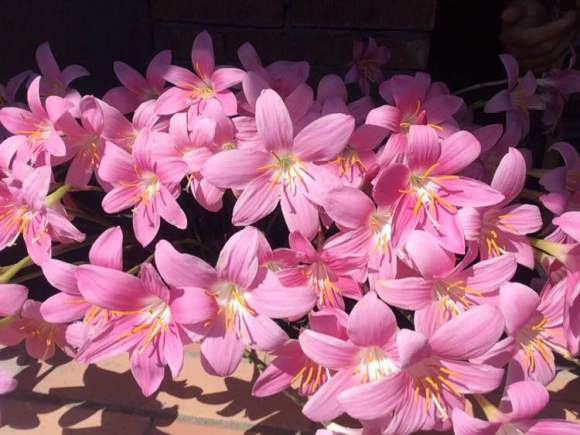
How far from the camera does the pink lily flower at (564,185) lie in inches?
33.7

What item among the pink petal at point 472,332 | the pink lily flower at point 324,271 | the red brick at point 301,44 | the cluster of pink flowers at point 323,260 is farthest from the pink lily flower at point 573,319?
the red brick at point 301,44

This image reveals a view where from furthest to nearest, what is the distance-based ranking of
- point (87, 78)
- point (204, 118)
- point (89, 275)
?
1. point (87, 78)
2. point (204, 118)
3. point (89, 275)

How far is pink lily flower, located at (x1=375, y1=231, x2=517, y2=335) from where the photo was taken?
72 centimetres

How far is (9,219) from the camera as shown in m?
0.83

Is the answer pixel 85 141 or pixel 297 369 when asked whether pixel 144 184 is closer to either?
pixel 85 141

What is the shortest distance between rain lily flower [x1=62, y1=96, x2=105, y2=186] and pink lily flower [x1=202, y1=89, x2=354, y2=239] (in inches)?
8.7

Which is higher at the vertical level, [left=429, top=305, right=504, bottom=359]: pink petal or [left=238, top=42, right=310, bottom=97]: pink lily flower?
[left=238, top=42, right=310, bottom=97]: pink lily flower

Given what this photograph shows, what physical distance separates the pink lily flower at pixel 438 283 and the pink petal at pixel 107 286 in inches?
11.1

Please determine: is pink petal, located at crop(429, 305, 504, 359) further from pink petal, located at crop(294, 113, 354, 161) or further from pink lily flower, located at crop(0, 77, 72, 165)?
pink lily flower, located at crop(0, 77, 72, 165)

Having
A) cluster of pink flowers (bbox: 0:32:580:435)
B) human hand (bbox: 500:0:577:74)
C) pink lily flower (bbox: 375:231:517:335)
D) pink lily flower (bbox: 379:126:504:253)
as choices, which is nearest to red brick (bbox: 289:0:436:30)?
human hand (bbox: 500:0:577:74)

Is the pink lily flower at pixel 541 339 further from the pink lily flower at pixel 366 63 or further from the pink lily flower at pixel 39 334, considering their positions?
the pink lily flower at pixel 39 334

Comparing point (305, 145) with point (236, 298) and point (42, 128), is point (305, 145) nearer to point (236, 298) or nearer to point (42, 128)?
point (236, 298)

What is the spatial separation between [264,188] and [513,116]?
1.42ft

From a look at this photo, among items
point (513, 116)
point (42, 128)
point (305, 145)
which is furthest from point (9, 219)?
point (513, 116)
